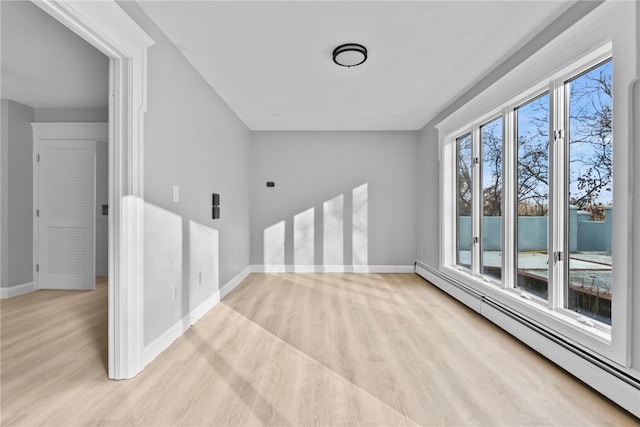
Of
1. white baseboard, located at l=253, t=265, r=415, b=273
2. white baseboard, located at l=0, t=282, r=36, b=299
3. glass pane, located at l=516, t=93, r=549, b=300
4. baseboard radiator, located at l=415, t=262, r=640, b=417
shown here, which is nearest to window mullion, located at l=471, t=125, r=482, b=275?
baseboard radiator, located at l=415, t=262, r=640, b=417

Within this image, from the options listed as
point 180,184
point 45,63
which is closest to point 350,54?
point 180,184

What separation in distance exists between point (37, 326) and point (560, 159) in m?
4.88

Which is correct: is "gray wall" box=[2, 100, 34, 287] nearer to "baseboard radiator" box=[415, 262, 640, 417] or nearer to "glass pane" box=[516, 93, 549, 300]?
"baseboard radiator" box=[415, 262, 640, 417]

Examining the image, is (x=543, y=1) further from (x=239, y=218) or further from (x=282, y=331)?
(x=239, y=218)

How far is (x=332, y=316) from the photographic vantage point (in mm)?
3299

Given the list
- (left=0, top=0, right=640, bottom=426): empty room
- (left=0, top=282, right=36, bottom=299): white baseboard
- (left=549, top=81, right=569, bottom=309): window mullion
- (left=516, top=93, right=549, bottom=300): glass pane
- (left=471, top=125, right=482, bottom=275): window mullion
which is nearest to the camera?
(left=0, top=0, right=640, bottom=426): empty room

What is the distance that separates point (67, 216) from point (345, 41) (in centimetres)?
452

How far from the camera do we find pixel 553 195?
246cm

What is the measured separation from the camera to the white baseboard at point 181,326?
2261mm

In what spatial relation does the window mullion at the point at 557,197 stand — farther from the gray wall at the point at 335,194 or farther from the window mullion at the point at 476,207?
the gray wall at the point at 335,194

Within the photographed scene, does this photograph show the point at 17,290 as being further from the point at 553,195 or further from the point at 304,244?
the point at 553,195

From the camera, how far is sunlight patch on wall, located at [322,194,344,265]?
5.71 metres

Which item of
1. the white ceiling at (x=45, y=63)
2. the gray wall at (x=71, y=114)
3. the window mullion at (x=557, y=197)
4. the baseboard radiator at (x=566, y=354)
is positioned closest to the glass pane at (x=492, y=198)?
the baseboard radiator at (x=566, y=354)

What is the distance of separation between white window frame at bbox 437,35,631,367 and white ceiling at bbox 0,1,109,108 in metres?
4.01
